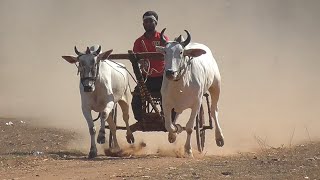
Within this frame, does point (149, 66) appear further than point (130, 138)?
No

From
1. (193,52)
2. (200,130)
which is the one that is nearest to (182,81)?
(193,52)

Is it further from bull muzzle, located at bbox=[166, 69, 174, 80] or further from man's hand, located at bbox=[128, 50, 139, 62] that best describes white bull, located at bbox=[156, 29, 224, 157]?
man's hand, located at bbox=[128, 50, 139, 62]

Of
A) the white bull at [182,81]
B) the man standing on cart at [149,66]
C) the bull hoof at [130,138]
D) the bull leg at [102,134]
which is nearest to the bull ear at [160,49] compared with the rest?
the white bull at [182,81]

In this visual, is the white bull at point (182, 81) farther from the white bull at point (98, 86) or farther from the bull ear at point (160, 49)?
the white bull at point (98, 86)

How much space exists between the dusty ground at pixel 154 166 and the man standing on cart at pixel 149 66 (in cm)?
139

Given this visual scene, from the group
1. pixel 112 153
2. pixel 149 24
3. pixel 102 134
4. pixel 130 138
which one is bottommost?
pixel 112 153

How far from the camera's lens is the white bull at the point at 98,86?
1192 centimetres

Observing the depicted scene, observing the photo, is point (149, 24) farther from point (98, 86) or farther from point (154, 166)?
point (154, 166)

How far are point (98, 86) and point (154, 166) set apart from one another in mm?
2579

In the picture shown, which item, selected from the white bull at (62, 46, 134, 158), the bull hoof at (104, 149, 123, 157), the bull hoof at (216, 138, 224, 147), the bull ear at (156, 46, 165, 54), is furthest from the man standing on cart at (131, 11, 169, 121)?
the bull hoof at (216, 138, 224, 147)

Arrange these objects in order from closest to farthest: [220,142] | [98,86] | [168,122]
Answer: [168,122], [98,86], [220,142]

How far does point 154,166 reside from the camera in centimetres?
1031

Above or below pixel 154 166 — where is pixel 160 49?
above

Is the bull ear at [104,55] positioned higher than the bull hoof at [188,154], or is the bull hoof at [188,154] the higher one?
the bull ear at [104,55]
